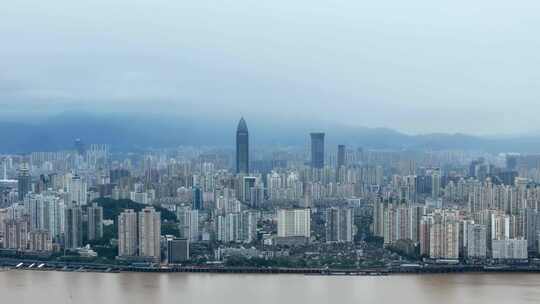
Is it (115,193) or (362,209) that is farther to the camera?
(115,193)

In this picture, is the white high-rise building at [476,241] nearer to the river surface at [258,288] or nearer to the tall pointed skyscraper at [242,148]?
the river surface at [258,288]

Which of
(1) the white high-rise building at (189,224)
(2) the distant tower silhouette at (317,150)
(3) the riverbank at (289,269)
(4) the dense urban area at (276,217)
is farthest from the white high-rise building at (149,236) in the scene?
(2) the distant tower silhouette at (317,150)

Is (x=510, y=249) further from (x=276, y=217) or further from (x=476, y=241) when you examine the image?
(x=276, y=217)

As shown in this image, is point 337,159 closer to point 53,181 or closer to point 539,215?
point 53,181

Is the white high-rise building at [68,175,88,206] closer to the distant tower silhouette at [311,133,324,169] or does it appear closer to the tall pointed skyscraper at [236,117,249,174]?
the tall pointed skyscraper at [236,117,249,174]

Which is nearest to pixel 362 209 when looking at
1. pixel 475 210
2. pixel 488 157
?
pixel 475 210

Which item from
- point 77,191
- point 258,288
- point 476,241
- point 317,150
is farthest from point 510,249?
point 317,150
